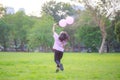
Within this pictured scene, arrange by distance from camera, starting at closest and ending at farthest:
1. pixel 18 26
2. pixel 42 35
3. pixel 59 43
Answer: pixel 59 43 < pixel 42 35 < pixel 18 26

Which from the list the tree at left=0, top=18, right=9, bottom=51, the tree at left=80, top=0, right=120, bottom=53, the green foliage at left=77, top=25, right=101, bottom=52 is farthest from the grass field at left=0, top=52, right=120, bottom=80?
the tree at left=0, top=18, right=9, bottom=51

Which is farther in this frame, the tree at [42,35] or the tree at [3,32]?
the tree at [3,32]

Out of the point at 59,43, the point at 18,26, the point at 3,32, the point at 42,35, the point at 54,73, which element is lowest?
the point at 54,73

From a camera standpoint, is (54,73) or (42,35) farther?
(42,35)

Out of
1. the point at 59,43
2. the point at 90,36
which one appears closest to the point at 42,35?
the point at 90,36

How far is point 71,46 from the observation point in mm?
97562

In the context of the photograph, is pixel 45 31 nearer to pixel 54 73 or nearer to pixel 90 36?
pixel 90 36

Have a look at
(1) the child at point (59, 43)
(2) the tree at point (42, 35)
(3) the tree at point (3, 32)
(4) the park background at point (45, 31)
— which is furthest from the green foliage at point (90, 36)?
(1) the child at point (59, 43)

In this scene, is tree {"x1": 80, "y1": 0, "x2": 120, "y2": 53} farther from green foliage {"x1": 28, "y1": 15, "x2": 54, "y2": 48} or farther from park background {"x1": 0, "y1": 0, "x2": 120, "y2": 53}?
green foliage {"x1": 28, "y1": 15, "x2": 54, "y2": 48}

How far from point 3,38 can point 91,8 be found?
122ft

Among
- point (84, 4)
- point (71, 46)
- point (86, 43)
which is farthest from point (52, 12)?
point (84, 4)

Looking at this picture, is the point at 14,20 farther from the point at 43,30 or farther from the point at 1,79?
the point at 1,79

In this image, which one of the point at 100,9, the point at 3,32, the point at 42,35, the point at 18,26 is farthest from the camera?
the point at 18,26

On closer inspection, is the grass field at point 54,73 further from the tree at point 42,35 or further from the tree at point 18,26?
the tree at point 18,26
